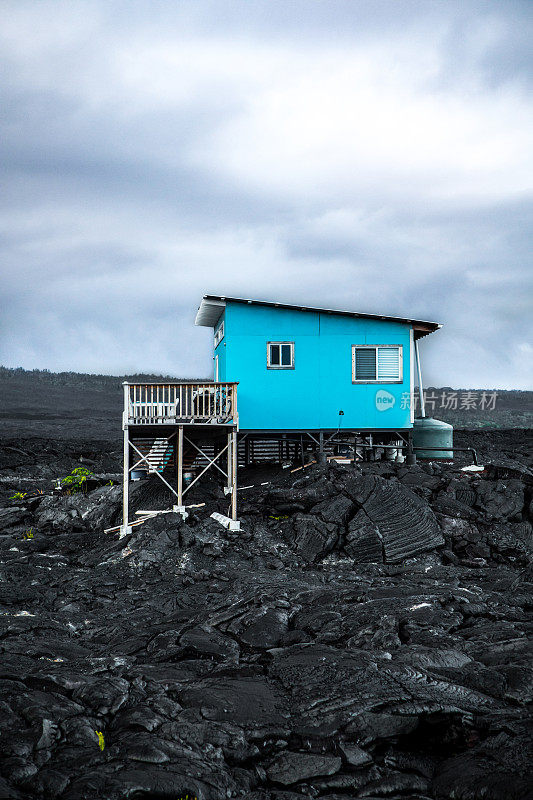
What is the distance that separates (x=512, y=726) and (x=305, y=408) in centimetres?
1543

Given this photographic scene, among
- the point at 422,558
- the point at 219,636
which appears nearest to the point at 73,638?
the point at 219,636

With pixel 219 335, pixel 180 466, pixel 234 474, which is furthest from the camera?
pixel 219 335

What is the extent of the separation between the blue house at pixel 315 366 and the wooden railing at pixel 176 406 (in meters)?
2.28

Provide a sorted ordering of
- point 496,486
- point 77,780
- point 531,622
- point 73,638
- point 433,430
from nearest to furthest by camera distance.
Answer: point 77,780, point 531,622, point 73,638, point 496,486, point 433,430

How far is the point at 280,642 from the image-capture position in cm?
1055

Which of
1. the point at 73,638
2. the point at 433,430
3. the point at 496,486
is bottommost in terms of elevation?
the point at 73,638

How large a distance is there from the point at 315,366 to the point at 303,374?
520 millimetres

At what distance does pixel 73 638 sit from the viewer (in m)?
11.5

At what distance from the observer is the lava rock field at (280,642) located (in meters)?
6.36

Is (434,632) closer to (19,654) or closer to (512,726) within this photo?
(512,726)

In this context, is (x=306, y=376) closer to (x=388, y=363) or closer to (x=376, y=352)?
(x=376, y=352)

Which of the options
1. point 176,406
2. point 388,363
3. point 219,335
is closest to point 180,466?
point 176,406

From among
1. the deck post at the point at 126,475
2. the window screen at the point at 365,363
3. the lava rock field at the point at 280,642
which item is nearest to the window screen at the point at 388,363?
the window screen at the point at 365,363

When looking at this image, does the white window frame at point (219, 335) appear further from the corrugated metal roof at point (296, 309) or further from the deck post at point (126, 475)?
the deck post at point (126, 475)
